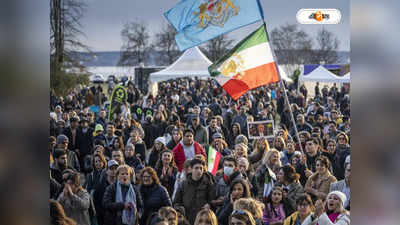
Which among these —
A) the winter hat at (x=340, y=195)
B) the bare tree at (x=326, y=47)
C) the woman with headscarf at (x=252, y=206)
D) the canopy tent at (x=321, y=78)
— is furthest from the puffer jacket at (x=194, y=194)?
the bare tree at (x=326, y=47)

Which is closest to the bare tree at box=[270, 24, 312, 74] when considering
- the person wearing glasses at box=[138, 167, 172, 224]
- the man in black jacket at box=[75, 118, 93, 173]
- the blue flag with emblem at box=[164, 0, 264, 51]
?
the blue flag with emblem at box=[164, 0, 264, 51]

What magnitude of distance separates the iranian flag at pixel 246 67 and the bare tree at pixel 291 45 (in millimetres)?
59

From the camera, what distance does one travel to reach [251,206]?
7.38 ft

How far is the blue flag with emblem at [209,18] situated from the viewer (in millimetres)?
2191

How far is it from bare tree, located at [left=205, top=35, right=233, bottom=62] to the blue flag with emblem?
0.12 feet

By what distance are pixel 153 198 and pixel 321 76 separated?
104 cm

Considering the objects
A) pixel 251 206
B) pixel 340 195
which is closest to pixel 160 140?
pixel 251 206

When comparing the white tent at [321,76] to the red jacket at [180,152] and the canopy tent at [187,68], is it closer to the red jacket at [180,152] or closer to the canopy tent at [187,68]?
the canopy tent at [187,68]

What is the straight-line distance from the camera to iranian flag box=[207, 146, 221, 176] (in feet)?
7.98
